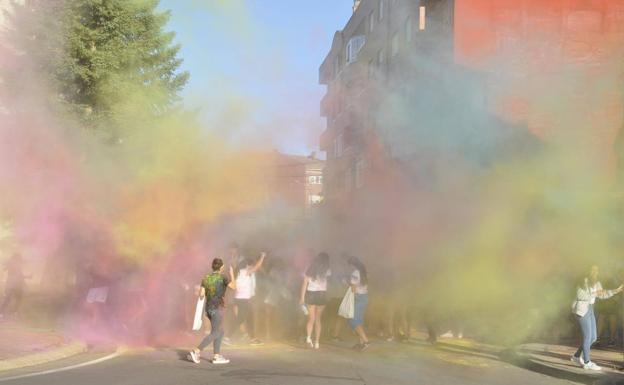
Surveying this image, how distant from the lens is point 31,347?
8.81m

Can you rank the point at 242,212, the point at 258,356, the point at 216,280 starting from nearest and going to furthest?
the point at 216,280 < the point at 258,356 < the point at 242,212

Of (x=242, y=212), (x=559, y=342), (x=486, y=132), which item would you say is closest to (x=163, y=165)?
(x=242, y=212)

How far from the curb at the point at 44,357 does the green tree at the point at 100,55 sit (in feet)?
22.3

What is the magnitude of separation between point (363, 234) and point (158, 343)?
6.35 meters

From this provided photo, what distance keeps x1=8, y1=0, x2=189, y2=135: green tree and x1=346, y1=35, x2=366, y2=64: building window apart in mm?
5712

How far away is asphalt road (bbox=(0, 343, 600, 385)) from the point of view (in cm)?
694

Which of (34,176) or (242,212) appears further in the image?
(242,212)

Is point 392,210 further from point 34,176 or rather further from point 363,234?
point 34,176

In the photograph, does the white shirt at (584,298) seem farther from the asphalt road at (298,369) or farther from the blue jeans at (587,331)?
the asphalt road at (298,369)

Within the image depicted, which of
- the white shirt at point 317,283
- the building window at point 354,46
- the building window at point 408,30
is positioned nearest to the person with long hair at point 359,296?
the white shirt at point 317,283

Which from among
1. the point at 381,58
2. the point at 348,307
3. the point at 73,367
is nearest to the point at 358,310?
the point at 348,307

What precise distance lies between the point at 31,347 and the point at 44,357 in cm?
66

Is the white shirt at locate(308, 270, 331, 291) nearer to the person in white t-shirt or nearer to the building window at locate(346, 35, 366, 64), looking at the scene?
the person in white t-shirt

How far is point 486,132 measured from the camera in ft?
42.3
